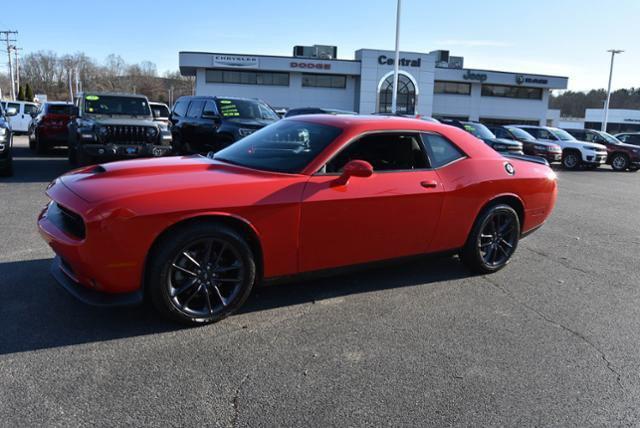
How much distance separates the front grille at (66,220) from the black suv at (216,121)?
7.32 meters

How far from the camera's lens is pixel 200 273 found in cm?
364

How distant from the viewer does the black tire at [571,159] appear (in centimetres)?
2067

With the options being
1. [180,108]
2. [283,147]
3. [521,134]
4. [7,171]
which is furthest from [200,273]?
[521,134]

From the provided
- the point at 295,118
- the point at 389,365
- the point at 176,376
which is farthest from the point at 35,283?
the point at 389,365

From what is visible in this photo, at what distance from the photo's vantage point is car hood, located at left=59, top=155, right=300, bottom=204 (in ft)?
11.4

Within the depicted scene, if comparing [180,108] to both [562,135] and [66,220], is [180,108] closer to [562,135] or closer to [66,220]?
[66,220]

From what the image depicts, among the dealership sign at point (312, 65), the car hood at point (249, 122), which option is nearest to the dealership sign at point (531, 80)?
the dealership sign at point (312, 65)

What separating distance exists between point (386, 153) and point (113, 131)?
7.97 meters

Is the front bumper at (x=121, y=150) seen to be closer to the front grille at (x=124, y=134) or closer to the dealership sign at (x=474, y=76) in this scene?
the front grille at (x=124, y=134)

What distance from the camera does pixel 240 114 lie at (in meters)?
12.0

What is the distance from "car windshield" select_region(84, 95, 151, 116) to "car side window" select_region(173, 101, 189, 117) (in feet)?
5.17

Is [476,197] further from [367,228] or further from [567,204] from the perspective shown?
[567,204]

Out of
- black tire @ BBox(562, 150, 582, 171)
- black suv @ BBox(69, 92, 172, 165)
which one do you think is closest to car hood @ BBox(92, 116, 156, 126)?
black suv @ BBox(69, 92, 172, 165)

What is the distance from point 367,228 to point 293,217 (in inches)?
28.1
